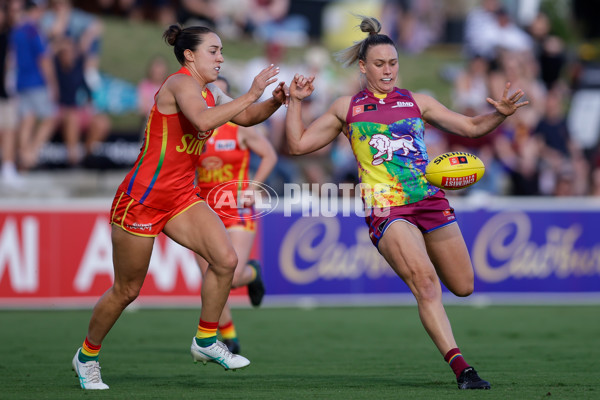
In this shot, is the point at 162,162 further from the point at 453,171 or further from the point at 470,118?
the point at 470,118

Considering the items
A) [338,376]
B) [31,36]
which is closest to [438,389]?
[338,376]

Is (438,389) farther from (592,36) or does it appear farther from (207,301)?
(592,36)

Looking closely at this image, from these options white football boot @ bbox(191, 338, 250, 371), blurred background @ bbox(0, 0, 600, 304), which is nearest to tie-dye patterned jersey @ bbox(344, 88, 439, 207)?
white football boot @ bbox(191, 338, 250, 371)

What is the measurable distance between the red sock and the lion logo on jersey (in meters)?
1.47

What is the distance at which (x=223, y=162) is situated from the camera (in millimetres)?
8938

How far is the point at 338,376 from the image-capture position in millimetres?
7098

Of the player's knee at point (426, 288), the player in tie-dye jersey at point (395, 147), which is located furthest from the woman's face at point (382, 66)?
the player's knee at point (426, 288)

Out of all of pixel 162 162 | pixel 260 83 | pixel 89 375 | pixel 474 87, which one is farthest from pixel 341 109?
pixel 474 87

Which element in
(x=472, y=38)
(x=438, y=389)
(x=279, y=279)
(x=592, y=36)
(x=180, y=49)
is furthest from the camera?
(x=592, y=36)

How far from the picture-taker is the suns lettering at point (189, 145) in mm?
6508

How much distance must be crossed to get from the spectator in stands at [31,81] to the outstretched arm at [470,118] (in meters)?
8.76

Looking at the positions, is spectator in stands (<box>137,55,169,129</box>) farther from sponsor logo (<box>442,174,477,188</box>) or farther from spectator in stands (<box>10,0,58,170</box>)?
sponsor logo (<box>442,174,477,188</box>)

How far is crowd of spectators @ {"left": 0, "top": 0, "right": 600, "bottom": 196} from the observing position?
14.2 m

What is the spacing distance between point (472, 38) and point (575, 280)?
6275 millimetres
